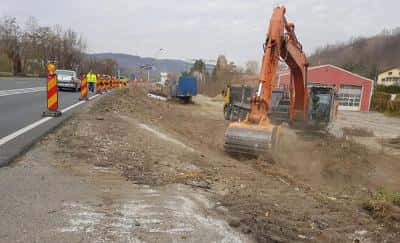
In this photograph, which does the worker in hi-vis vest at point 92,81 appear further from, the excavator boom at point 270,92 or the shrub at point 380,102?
the shrub at point 380,102

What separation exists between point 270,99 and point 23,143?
19.4ft

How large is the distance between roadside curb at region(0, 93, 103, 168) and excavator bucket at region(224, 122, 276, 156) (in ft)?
13.4

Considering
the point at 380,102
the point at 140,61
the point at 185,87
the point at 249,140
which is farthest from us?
the point at 140,61

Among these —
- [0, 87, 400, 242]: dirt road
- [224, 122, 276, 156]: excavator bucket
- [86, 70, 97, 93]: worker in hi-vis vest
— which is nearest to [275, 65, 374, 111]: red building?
[86, 70, 97, 93]: worker in hi-vis vest

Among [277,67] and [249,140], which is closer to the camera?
[249,140]

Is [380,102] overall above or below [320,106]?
below

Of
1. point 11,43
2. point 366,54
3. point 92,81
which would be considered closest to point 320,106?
point 92,81

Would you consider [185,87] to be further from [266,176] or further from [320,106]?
[266,176]

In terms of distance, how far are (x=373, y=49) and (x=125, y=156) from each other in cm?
12686

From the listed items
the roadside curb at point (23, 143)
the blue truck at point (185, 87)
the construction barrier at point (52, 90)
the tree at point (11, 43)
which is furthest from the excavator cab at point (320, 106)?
Result: the tree at point (11, 43)

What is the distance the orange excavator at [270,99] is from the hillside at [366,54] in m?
92.3

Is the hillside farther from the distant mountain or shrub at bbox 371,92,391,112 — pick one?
shrub at bbox 371,92,391,112

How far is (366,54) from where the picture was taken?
113 m

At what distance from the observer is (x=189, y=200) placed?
500 centimetres
